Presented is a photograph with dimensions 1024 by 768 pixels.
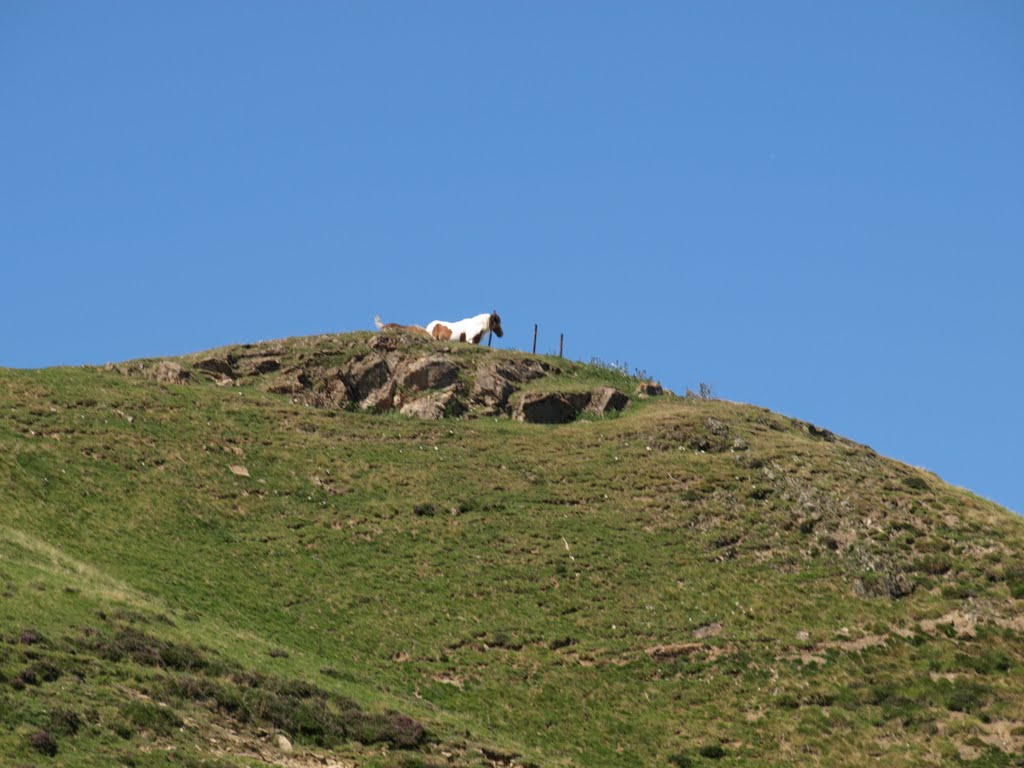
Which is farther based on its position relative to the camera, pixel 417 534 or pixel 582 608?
pixel 417 534

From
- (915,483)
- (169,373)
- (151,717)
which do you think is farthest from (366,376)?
(151,717)

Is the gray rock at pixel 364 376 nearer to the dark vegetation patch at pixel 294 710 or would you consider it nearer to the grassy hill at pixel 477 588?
the grassy hill at pixel 477 588

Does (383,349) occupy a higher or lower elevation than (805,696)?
higher

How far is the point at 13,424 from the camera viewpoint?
60.0m

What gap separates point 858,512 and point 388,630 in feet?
70.3

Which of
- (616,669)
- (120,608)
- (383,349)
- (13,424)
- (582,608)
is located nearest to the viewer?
(120,608)

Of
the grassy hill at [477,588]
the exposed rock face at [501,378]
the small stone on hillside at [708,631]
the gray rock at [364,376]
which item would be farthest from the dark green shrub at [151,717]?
the gray rock at [364,376]

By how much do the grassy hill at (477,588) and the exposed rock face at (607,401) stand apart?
2.45 feet

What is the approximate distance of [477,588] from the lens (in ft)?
167

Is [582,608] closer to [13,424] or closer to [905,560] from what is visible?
[905,560]

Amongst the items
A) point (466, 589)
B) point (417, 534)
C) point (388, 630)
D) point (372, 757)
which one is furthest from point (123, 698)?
point (417, 534)

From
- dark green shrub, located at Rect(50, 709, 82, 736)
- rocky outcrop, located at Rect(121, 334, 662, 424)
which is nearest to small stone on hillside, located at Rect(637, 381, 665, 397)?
rocky outcrop, located at Rect(121, 334, 662, 424)

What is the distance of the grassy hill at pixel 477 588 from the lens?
115 feet

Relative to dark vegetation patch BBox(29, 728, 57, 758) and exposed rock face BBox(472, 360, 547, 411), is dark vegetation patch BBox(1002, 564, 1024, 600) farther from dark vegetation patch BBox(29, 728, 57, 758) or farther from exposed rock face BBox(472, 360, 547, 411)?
dark vegetation patch BBox(29, 728, 57, 758)
